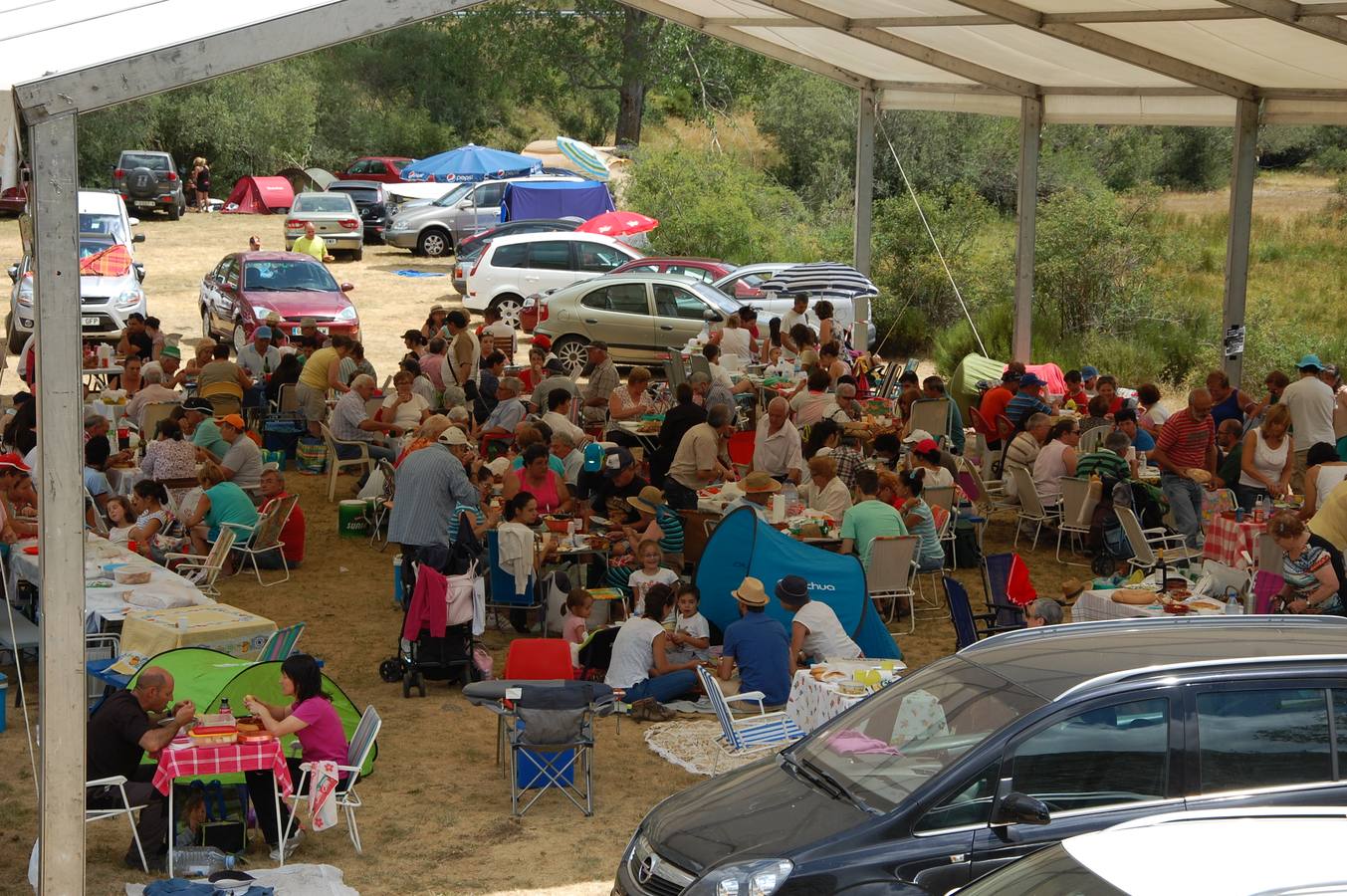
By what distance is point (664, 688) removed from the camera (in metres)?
8.83

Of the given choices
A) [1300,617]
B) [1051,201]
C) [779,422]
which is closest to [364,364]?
[779,422]

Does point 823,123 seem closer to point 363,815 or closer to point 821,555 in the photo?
point 821,555

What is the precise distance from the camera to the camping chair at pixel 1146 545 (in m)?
10.6

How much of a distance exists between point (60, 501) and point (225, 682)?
2.05m

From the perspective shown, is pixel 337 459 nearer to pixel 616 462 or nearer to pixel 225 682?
pixel 616 462

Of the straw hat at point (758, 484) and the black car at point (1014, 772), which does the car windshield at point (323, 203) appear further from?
the black car at point (1014, 772)

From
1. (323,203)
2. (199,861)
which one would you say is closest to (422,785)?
(199,861)

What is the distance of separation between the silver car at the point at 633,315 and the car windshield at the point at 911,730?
45.4 ft

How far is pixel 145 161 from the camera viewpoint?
35312 millimetres

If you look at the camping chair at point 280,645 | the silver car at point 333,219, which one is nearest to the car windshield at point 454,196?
the silver car at point 333,219

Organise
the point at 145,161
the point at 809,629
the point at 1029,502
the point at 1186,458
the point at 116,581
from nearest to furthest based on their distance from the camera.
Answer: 1. the point at 809,629
2. the point at 116,581
3. the point at 1186,458
4. the point at 1029,502
5. the point at 145,161

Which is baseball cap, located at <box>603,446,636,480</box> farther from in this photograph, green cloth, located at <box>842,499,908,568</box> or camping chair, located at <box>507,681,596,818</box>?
camping chair, located at <box>507,681,596,818</box>

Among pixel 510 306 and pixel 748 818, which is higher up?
pixel 510 306

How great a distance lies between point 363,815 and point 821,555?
10.7 ft
